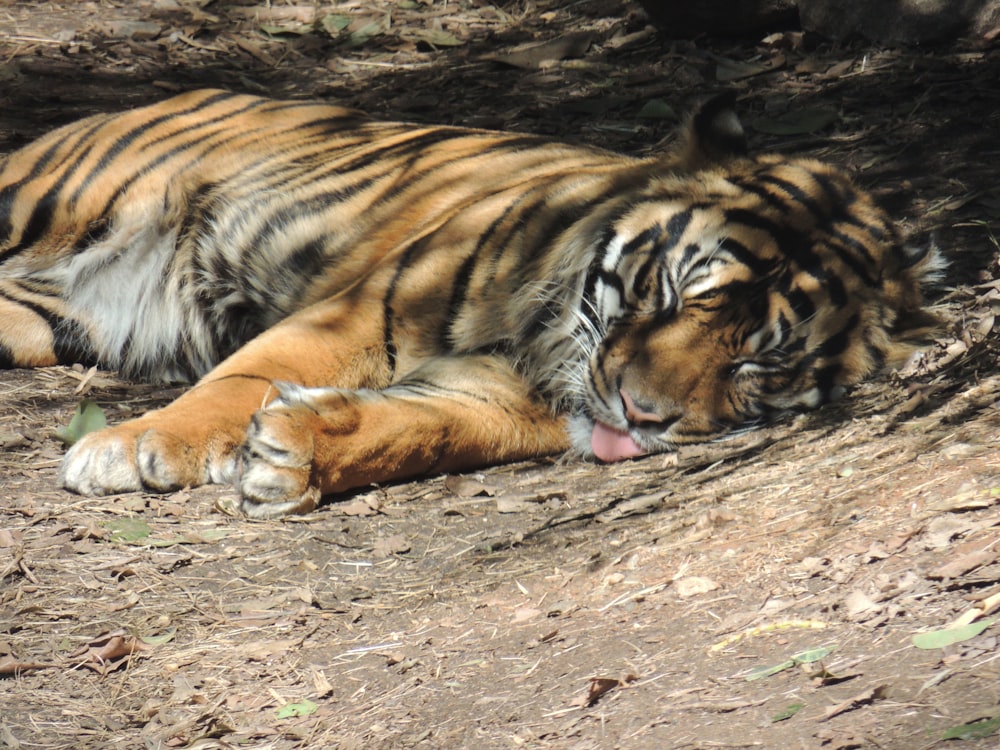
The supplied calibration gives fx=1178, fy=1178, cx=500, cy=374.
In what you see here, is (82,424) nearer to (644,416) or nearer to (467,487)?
(467,487)

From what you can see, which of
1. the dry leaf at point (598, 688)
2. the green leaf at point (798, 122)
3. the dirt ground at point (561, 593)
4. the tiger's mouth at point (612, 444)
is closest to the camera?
the dirt ground at point (561, 593)

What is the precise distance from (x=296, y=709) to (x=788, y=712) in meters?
0.82

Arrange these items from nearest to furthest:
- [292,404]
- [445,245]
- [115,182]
→ [292,404] < [445,245] < [115,182]

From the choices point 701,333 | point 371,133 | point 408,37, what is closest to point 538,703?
point 701,333

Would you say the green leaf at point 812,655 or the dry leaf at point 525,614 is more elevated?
the green leaf at point 812,655

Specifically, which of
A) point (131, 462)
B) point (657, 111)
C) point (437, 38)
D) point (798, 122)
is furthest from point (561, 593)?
point (437, 38)

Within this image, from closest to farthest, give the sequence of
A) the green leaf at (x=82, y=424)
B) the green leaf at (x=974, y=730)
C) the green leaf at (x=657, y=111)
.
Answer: the green leaf at (x=974, y=730), the green leaf at (x=82, y=424), the green leaf at (x=657, y=111)

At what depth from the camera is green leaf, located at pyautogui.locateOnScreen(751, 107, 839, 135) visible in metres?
4.79

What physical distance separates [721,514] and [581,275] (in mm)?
997

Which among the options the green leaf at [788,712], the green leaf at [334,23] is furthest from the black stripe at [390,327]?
the green leaf at [334,23]

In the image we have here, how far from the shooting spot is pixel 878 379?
296 cm

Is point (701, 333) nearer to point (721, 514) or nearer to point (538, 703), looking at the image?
point (721, 514)

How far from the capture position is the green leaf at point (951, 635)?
5.13ft

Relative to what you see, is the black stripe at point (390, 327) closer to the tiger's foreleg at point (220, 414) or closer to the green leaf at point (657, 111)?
the tiger's foreleg at point (220, 414)
